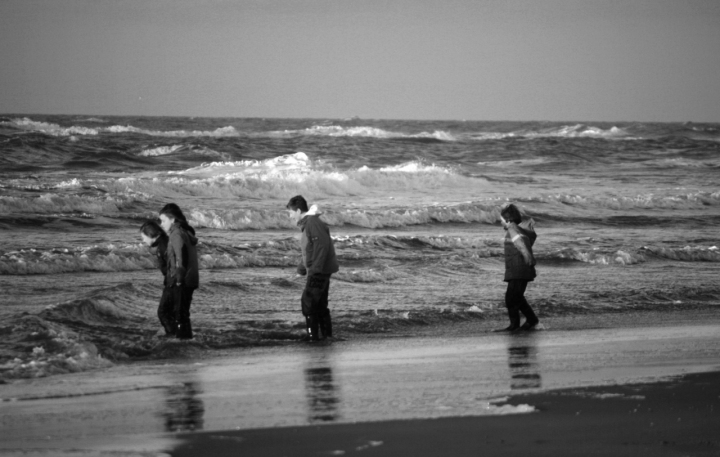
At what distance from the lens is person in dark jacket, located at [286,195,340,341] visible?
8969 mm

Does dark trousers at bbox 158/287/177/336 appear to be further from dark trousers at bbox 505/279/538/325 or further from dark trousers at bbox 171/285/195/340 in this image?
dark trousers at bbox 505/279/538/325

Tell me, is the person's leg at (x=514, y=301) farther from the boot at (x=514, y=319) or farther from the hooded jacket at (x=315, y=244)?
the hooded jacket at (x=315, y=244)

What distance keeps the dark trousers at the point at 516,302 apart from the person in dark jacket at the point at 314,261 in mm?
2081

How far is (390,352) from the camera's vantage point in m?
8.27

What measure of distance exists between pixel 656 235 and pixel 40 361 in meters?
15.8

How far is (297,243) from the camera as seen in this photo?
54.0 feet

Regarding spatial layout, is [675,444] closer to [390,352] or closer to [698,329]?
[390,352]

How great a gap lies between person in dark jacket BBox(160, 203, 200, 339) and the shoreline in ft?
10.8

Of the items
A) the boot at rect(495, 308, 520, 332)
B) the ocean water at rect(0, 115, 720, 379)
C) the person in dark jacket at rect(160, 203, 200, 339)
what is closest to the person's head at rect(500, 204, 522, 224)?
the boot at rect(495, 308, 520, 332)

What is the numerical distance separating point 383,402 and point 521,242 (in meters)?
4.41

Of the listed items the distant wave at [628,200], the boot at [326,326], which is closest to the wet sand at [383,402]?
the boot at [326,326]

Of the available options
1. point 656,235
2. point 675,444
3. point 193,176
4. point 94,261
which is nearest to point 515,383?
point 675,444

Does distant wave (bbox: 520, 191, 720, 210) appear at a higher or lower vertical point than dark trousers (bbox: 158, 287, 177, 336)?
higher

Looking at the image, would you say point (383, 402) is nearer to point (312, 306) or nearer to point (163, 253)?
point (312, 306)
